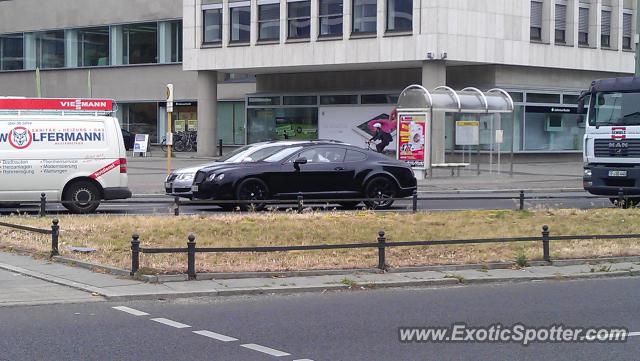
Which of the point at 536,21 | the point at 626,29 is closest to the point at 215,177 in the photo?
the point at 536,21

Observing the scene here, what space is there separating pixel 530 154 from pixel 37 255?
32.9 m

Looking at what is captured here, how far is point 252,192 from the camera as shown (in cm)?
1991

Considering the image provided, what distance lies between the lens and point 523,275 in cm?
1272

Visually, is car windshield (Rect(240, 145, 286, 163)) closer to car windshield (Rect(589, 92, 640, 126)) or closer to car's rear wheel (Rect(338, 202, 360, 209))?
car's rear wheel (Rect(338, 202, 360, 209))

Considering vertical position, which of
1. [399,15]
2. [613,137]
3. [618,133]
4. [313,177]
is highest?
[399,15]

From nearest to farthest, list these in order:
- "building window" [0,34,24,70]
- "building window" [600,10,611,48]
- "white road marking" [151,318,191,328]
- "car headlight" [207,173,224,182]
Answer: "white road marking" [151,318,191,328] → "car headlight" [207,173,224,182] → "building window" [600,10,611,48] → "building window" [0,34,24,70]

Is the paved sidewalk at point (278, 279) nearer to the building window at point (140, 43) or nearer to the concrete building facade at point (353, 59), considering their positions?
the concrete building facade at point (353, 59)

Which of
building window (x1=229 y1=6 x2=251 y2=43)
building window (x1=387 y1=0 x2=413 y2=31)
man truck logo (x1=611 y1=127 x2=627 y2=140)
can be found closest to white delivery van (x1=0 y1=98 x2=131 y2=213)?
man truck logo (x1=611 y1=127 x2=627 y2=140)

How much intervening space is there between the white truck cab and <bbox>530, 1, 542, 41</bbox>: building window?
19154mm

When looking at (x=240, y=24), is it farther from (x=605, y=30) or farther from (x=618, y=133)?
(x=618, y=133)

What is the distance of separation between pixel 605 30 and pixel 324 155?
28.7 m

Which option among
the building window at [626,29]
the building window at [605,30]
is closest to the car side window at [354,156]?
the building window at [605,30]

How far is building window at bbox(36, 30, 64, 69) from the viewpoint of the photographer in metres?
58.3

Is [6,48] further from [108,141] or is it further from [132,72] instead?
[108,141]
